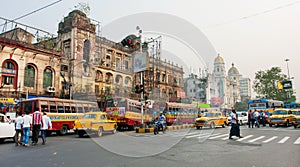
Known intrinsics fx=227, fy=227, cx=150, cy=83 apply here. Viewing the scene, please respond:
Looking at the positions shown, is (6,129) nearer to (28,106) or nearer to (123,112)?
(28,106)

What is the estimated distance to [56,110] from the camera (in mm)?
17125

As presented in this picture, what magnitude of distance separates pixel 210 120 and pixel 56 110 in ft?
43.1

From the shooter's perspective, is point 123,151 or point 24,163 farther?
point 123,151

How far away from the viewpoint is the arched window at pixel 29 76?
25.0 m

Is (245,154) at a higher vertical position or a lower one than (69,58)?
lower

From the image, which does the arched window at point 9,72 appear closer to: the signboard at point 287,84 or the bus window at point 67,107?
the bus window at point 67,107

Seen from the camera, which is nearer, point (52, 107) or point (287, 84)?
point (52, 107)

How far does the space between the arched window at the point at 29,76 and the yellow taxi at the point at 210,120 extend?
1851cm

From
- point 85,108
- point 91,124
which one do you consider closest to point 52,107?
point 85,108

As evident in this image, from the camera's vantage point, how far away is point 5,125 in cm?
1200

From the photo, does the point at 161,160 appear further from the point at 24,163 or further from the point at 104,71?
the point at 104,71

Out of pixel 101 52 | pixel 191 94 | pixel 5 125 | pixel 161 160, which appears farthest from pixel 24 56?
pixel 191 94

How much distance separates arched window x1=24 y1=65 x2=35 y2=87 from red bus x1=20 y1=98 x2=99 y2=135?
8.66 meters

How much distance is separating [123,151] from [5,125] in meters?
7.38
